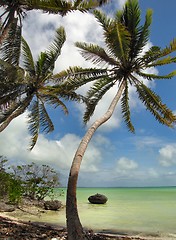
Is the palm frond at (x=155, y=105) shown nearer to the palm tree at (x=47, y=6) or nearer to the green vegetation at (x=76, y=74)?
the green vegetation at (x=76, y=74)

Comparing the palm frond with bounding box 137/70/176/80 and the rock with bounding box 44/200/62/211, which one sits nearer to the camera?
the palm frond with bounding box 137/70/176/80

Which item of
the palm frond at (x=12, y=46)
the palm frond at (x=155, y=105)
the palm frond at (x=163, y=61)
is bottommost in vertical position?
the palm frond at (x=155, y=105)

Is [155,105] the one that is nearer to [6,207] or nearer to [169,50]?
[169,50]

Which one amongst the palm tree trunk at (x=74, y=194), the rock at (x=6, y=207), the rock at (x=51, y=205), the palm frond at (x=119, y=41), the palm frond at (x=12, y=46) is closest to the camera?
the palm tree trunk at (x=74, y=194)

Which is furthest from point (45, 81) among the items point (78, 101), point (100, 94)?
point (100, 94)

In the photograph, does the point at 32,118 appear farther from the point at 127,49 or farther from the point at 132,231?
the point at 132,231

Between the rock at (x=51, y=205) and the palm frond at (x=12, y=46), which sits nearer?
the palm frond at (x=12, y=46)

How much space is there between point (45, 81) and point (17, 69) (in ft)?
9.53

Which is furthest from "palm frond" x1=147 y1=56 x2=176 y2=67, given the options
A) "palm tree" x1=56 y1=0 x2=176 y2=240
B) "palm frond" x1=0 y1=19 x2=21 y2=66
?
"palm frond" x1=0 y1=19 x2=21 y2=66

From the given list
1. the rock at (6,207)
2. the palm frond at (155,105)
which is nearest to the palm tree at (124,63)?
the palm frond at (155,105)

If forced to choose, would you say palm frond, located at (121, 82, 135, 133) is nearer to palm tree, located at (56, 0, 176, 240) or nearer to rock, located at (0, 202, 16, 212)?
palm tree, located at (56, 0, 176, 240)

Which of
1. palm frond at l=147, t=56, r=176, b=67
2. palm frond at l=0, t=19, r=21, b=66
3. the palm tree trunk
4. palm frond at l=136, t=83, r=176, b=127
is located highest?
palm frond at l=0, t=19, r=21, b=66

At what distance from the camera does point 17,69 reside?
14.0 metres

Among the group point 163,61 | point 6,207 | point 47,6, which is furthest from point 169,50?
point 6,207
